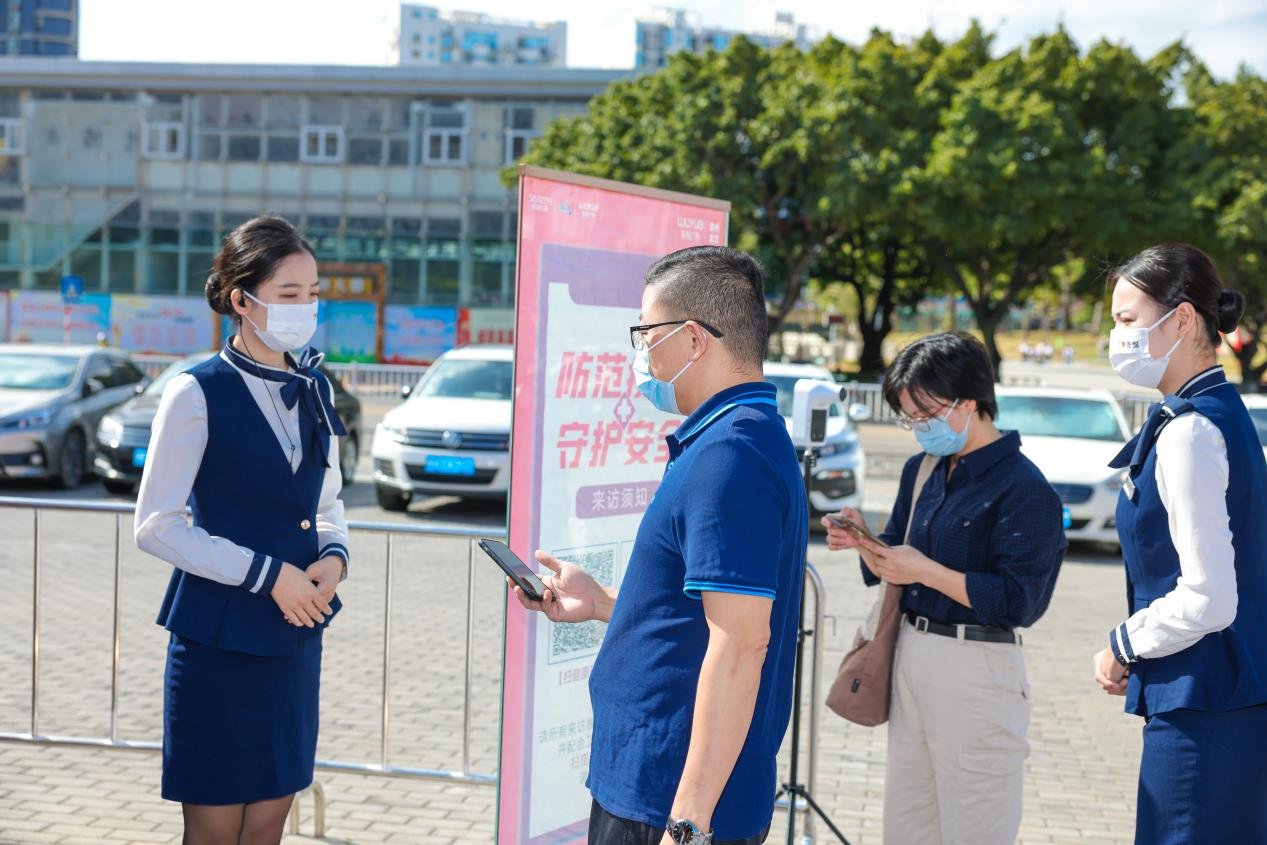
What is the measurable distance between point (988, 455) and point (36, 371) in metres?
13.9

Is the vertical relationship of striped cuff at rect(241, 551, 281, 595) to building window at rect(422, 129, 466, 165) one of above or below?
below

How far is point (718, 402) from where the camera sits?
8.21 feet

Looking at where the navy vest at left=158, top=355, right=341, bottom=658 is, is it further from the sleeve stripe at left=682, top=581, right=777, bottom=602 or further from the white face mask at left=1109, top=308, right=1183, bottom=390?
the white face mask at left=1109, top=308, right=1183, bottom=390

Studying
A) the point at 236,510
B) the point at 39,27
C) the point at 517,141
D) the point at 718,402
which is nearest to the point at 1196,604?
the point at 718,402

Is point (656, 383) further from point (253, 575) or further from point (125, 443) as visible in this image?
point (125, 443)

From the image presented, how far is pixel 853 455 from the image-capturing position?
1311 centimetres

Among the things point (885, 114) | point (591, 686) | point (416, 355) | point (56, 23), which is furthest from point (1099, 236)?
point (56, 23)

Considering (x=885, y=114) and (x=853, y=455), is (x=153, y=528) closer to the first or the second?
(x=853, y=455)

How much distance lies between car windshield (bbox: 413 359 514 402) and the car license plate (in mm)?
1005

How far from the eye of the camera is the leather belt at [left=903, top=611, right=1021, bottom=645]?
3.80m

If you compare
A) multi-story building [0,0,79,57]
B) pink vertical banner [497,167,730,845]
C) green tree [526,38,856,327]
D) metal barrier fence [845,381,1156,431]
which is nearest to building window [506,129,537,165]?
green tree [526,38,856,327]

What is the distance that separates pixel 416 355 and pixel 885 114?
1631 centimetres

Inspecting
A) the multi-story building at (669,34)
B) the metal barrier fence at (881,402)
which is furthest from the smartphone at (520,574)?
the multi-story building at (669,34)

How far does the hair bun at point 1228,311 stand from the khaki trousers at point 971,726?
1.12m
